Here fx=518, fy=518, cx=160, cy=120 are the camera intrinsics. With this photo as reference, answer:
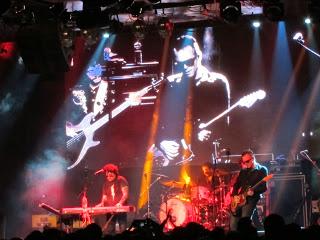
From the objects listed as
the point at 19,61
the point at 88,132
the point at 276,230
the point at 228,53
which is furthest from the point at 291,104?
the point at 276,230

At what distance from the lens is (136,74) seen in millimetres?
13570

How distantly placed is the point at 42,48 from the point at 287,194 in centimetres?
653

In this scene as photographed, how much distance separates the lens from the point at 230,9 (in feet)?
33.9

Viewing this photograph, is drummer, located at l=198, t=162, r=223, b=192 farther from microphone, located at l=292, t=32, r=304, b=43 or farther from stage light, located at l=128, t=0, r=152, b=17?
microphone, located at l=292, t=32, r=304, b=43

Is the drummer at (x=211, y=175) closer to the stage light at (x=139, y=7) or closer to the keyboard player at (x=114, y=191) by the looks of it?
the keyboard player at (x=114, y=191)

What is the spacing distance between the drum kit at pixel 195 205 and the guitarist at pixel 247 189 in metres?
1.10

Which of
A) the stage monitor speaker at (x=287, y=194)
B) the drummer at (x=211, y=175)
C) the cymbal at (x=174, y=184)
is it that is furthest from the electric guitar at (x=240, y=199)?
the stage monitor speaker at (x=287, y=194)

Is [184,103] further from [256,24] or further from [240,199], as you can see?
[240,199]

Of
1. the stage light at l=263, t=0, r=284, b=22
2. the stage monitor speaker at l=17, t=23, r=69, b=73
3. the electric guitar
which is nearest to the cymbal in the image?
the electric guitar

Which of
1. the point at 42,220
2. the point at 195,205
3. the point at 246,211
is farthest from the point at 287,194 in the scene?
the point at 42,220

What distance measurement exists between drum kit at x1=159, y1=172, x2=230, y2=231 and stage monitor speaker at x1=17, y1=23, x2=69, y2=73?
3.83m

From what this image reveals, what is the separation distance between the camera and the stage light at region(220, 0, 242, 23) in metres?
10.3

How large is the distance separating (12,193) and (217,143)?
526 cm

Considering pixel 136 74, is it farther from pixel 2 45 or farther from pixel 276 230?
pixel 276 230
